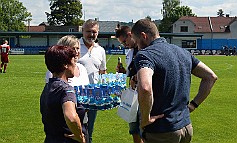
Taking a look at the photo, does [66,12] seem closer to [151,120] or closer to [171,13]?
[171,13]

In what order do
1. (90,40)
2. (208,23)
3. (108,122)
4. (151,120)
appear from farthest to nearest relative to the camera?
1. (208,23)
2. (108,122)
3. (90,40)
4. (151,120)

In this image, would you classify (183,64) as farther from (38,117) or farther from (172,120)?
(38,117)

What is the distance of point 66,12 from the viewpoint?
377 ft

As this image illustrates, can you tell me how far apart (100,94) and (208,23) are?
103643 millimetres

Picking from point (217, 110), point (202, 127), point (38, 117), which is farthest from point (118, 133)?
point (217, 110)

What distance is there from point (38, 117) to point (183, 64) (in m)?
7.33

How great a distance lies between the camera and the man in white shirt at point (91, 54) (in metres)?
6.64

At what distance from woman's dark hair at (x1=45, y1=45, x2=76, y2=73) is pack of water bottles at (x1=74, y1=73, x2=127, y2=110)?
0.78m

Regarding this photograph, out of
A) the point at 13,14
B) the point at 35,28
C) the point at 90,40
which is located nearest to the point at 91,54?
the point at 90,40

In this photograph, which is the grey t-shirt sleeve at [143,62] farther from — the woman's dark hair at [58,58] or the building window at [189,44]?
the building window at [189,44]

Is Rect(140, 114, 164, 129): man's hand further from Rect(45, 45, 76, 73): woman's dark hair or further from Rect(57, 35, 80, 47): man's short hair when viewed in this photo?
Rect(57, 35, 80, 47): man's short hair

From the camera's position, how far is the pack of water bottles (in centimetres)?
497

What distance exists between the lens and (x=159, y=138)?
4453 millimetres

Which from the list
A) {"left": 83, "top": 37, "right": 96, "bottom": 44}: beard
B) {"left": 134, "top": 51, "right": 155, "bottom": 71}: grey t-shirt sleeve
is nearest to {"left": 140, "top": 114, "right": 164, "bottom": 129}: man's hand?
{"left": 134, "top": 51, "right": 155, "bottom": 71}: grey t-shirt sleeve
